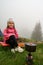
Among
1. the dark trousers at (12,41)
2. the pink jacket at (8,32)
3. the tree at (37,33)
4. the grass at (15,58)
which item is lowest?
the tree at (37,33)

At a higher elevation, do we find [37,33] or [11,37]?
[11,37]

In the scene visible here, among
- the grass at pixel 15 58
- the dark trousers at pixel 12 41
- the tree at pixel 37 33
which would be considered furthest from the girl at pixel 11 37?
the tree at pixel 37 33

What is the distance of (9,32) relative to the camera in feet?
18.1

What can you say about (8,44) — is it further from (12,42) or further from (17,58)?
(17,58)

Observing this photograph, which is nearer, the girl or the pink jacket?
the girl

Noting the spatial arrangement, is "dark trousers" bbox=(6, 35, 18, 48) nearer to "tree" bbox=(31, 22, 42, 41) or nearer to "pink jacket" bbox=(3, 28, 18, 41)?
"pink jacket" bbox=(3, 28, 18, 41)

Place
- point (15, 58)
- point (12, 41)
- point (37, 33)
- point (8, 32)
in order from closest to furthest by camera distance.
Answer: point (15, 58), point (12, 41), point (8, 32), point (37, 33)

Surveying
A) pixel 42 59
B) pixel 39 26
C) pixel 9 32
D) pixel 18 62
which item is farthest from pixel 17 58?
pixel 39 26

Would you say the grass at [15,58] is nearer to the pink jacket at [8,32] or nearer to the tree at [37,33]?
the pink jacket at [8,32]

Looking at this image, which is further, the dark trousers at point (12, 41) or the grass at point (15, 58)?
the dark trousers at point (12, 41)

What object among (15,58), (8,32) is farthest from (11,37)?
(15,58)

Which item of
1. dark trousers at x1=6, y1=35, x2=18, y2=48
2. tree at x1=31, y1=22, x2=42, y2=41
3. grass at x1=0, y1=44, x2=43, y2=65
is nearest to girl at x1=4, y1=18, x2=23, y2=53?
dark trousers at x1=6, y1=35, x2=18, y2=48

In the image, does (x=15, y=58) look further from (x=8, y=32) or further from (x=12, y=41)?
(x=8, y=32)

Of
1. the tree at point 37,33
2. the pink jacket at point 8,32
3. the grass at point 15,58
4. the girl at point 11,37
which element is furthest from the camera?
the tree at point 37,33
